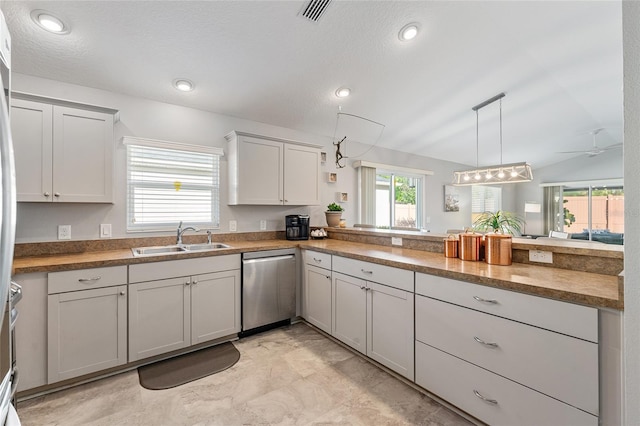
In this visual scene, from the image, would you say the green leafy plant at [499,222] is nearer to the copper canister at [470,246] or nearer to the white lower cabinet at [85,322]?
the copper canister at [470,246]

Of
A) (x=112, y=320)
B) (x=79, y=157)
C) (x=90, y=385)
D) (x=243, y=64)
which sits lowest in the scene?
(x=90, y=385)

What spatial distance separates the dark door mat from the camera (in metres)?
2.07

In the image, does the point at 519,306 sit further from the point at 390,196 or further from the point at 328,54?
the point at 390,196

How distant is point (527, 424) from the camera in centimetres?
138

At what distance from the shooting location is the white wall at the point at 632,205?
78 cm

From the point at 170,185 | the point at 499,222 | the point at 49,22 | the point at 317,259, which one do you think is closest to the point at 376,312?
the point at 317,259

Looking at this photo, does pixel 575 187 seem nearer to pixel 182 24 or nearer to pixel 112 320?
pixel 182 24

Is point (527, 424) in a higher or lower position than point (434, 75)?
lower

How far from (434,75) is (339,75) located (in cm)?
110

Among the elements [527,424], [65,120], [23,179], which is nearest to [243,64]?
[65,120]

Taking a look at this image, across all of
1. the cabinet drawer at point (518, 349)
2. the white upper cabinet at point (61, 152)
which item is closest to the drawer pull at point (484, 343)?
the cabinet drawer at point (518, 349)

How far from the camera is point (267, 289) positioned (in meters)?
2.85

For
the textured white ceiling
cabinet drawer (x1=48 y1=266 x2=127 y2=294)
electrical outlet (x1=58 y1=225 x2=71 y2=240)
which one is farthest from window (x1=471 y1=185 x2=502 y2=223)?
electrical outlet (x1=58 y1=225 x2=71 y2=240)

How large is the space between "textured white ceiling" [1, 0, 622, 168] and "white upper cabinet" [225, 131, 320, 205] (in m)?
0.43
